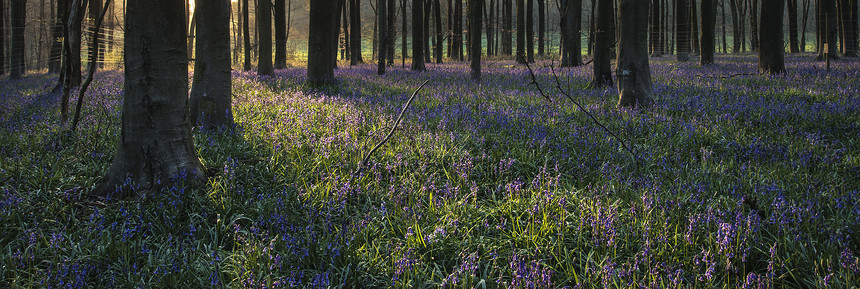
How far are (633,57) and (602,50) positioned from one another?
12.8 ft

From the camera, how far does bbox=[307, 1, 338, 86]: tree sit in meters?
11.1

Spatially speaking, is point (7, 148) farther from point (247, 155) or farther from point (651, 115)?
point (651, 115)

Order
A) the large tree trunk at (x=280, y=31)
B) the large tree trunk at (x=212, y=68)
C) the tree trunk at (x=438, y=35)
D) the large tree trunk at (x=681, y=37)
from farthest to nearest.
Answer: the tree trunk at (x=438, y=35), the large tree trunk at (x=681, y=37), the large tree trunk at (x=280, y=31), the large tree trunk at (x=212, y=68)

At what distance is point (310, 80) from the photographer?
36.9 feet

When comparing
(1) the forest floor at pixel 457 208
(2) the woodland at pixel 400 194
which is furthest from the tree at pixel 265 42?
(1) the forest floor at pixel 457 208

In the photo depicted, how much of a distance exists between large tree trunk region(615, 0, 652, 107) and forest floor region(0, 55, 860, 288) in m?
1.21

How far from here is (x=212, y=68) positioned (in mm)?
5707

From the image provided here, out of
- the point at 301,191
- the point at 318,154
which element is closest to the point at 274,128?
the point at 318,154

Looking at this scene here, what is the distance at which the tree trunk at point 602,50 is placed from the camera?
11.0m

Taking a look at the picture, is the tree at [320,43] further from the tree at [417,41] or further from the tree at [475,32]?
the tree at [417,41]

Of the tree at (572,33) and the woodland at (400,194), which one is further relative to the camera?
the tree at (572,33)

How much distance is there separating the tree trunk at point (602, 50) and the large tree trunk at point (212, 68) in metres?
8.42

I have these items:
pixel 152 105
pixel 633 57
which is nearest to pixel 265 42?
pixel 633 57

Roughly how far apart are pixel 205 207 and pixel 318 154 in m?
1.41
